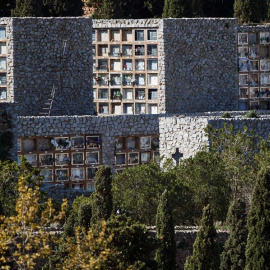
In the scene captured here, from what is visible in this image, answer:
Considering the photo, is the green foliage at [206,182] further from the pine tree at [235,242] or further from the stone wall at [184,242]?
the pine tree at [235,242]

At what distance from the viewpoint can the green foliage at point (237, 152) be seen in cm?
4462

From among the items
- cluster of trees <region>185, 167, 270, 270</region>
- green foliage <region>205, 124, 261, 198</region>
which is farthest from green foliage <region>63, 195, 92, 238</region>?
green foliage <region>205, 124, 261, 198</region>

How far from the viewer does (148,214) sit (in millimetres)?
42094

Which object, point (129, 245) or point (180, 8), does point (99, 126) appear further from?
point (129, 245)

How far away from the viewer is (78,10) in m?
72.8

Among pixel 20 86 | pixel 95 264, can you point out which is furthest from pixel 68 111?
pixel 95 264

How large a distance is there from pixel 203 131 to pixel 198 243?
47.0 ft

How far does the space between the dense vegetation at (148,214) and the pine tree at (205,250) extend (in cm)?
2

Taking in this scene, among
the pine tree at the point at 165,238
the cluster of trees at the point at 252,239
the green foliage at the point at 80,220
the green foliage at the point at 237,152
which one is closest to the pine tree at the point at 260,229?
the cluster of trees at the point at 252,239

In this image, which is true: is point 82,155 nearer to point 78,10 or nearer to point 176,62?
point 176,62

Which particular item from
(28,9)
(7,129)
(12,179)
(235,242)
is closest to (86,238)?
(235,242)

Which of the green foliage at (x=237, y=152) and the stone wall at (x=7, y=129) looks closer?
the green foliage at (x=237, y=152)

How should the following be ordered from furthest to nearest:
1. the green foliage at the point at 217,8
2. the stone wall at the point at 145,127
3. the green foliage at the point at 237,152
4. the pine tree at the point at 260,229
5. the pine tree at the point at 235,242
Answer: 1. the green foliage at the point at 217,8
2. the stone wall at the point at 145,127
3. the green foliage at the point at 237,152
4. the pine tree at the point at 235,242
5. the pine tree at the point at 260,229

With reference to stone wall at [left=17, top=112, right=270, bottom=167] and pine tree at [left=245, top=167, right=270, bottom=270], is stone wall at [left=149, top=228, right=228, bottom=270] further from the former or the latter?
stone wall at [left=17, top=112, right=270, bottom=167]
